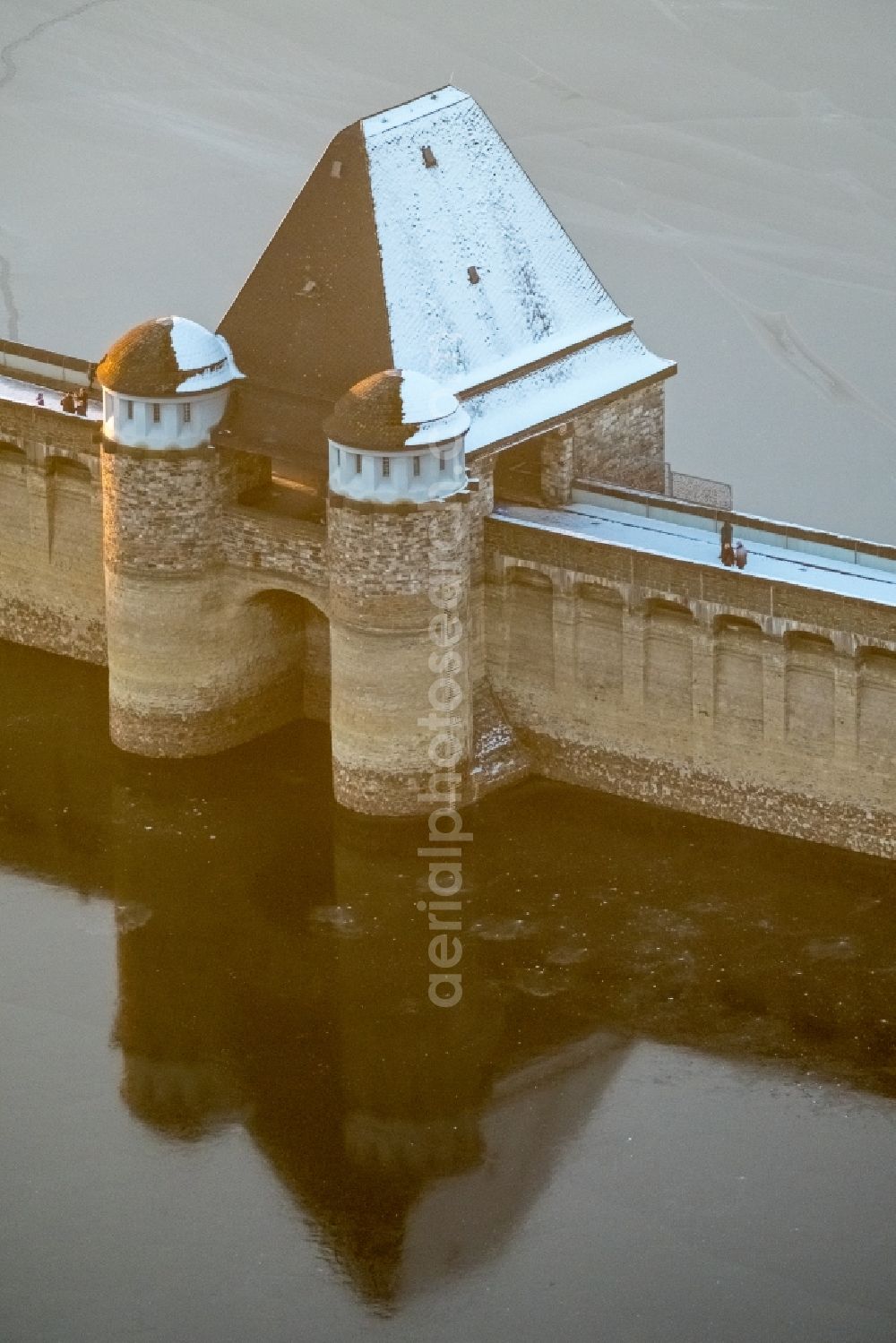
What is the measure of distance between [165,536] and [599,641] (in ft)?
21.6

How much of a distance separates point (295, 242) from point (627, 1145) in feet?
49.8

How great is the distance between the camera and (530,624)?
5347 cm

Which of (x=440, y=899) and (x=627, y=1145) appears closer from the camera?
(x=627, y=1145)

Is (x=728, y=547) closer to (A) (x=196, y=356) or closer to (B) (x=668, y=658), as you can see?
(B) (x=668, y=658)

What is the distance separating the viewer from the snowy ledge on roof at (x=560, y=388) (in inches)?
2092

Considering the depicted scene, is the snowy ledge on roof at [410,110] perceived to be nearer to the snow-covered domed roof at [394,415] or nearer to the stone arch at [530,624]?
the snow-covered domed roof at [394,415]

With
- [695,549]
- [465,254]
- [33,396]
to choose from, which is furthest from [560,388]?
[33,396]

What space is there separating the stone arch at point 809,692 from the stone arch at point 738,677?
463 millimetres

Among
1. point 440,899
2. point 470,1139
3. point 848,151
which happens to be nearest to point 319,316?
point 440,899

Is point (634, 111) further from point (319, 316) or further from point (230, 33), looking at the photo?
point (319, 316)

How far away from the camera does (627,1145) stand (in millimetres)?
45781

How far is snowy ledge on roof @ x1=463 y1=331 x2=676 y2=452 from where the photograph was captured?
174ft

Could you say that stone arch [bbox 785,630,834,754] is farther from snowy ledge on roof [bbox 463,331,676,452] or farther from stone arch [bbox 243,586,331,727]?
stone arch [bbox 243,586,331,727]

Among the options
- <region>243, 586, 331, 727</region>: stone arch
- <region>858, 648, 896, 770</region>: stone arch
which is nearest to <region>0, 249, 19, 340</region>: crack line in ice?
<region>243, 586, 331, 727</region>: stone arch
